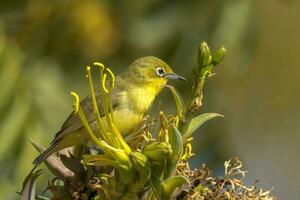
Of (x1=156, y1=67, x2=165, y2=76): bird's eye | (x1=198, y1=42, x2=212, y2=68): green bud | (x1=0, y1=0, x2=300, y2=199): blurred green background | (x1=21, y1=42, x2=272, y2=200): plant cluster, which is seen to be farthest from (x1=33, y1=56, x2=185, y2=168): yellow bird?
(x1=198, y1=42, x2=212, y2=68): green bud

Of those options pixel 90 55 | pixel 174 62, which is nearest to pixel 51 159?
pixel 174 62

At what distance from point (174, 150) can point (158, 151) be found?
32mm

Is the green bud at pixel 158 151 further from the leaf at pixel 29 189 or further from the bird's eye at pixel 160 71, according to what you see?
the bird's eye at pixel 160 71

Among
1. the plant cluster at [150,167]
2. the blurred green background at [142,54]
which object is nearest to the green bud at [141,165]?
the plant cluster at [150,167]

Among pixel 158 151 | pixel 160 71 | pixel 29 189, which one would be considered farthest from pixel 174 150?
pixel 160 71

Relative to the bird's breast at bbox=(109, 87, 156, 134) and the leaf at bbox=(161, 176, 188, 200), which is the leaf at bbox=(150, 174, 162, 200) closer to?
the leaf at bbox=(161, 176, 188, 200)

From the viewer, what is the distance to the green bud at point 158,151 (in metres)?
1.74

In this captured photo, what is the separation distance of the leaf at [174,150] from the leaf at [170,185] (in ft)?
0.07

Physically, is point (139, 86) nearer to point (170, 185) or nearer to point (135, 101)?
point (135, 101)

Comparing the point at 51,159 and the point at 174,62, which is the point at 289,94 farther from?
the point at 51,159

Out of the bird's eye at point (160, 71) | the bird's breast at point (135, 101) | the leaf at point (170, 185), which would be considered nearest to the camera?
the leaf at point (170, 185)

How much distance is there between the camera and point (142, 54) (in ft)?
17.5

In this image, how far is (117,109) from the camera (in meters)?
3.48

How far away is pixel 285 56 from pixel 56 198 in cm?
499
